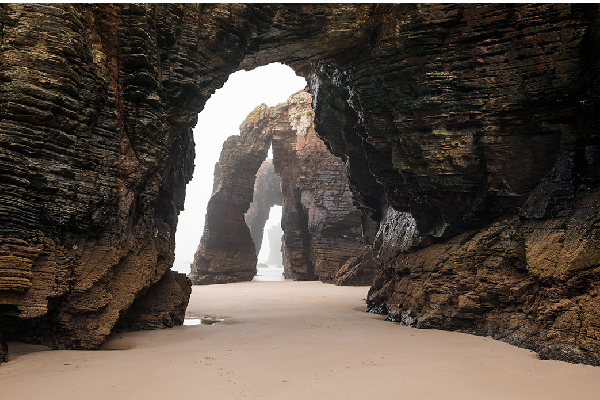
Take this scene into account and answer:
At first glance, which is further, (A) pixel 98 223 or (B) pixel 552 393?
(A) pixel 98 223

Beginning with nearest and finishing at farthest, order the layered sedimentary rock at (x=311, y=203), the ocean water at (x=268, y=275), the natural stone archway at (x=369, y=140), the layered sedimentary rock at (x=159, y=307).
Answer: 1. the natural stone archway at (x=369, y=140)
2. the layered sedimentary rock at (x=159, y=307)
3. the layered sedimentary rock at (x=311, y=203)
4. the ocean water at (x=268, y=275)

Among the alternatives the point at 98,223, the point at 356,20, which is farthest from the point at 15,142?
the point at 356,20

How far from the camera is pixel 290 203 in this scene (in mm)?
32031

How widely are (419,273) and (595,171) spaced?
4.62 metres

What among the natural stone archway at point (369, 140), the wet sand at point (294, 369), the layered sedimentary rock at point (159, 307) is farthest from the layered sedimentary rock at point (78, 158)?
the layered sedimentary rock at point (159, 307)

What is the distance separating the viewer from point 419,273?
10016 millimetres

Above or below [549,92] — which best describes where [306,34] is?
above

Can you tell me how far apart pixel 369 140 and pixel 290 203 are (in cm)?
2166

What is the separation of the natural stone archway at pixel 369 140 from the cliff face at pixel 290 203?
1551 centimetres

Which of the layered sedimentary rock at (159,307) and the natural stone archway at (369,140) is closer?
the natural stone archway at (369,140)

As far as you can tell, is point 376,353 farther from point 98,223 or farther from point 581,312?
point 98,223

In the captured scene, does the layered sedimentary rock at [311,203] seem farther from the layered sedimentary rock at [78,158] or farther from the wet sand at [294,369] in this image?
the layered sedimentary rock at [78,158]

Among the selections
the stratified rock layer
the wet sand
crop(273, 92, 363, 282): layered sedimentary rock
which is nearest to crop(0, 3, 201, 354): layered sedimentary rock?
the wet sand

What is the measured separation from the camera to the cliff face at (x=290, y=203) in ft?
86.1
